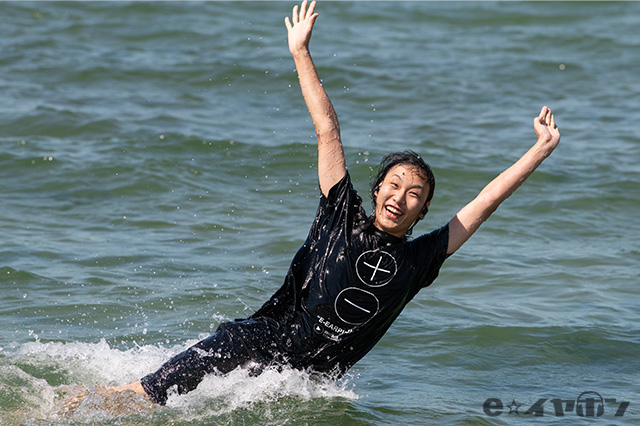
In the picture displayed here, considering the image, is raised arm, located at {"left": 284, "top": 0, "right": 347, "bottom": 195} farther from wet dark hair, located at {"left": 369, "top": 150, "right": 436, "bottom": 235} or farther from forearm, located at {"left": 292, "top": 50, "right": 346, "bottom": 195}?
wet dark hair, located at {"left": 369, "top": 150, "right": 436, "bottom": 235}

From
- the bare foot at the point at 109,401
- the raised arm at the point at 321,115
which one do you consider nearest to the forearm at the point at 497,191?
the raised arm at the point at 321,115

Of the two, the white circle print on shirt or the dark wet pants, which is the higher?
the white circle print on shirt

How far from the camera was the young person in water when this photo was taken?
4375 mm

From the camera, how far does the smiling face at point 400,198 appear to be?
14.2 feet

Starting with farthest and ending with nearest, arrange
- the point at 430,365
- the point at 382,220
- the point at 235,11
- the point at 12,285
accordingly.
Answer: the point at 235,11, the point at 12,285, the point at 430,365, the point at 382,220

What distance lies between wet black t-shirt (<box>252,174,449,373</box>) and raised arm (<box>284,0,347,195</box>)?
0.07 meters

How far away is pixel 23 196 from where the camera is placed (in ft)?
30.8

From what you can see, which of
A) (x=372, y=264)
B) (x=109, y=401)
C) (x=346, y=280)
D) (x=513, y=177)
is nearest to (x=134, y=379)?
(x=109, y=401)

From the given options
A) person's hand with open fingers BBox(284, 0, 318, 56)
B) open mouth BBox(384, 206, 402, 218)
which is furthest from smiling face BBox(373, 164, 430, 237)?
person's hand with open fingers BBox(284, 0, 318, 56)

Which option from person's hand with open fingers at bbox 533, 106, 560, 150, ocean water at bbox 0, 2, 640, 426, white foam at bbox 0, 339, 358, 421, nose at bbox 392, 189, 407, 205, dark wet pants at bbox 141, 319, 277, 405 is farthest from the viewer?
ocean water at bbox 0, 2, 640, 426

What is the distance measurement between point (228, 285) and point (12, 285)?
67.7 inches

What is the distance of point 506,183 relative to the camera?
4406 mm

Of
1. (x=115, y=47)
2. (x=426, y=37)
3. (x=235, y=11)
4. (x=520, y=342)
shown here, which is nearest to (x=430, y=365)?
(x=520, y=342)

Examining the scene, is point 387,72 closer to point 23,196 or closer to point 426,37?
point 426,37
